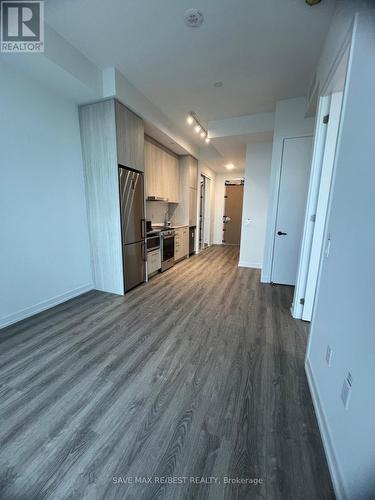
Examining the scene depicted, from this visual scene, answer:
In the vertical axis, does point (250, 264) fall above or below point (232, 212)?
below

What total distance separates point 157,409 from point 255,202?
415 centimetres

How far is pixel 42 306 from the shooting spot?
2.65 metres

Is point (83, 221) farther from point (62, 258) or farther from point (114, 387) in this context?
point (114, 387)

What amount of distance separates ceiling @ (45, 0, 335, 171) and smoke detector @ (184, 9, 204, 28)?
4 cm

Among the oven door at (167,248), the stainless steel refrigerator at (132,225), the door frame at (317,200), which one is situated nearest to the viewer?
the door frame at (317,200)

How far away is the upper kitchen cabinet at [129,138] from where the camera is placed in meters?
2.79

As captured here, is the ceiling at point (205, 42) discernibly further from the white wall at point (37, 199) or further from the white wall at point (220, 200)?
the white wall at point (220, 200)

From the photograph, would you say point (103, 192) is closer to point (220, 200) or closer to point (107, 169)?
point (107, 169)

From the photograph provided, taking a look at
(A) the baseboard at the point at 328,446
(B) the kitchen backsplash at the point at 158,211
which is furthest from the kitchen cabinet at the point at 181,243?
(A) the baseboard at the point at 328,446

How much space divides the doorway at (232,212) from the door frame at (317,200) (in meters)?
5.17

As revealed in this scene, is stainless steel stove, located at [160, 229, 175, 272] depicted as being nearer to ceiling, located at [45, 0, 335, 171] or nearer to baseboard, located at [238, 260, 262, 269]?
baseboard, located at [238, 260, 262, 269]

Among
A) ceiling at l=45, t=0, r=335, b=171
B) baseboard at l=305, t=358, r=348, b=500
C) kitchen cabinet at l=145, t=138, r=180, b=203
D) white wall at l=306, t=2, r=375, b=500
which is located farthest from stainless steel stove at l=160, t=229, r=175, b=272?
baseboard at l=305, t=358, r=348, b=500

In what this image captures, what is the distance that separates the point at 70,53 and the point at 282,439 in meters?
3.76

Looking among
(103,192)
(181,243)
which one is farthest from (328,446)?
(181,243)
